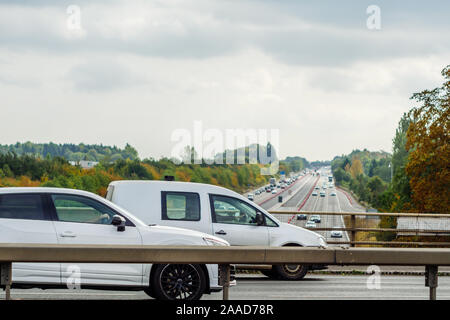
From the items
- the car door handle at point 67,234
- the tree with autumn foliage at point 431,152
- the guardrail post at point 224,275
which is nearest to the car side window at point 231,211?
the car door handle at point 67,234

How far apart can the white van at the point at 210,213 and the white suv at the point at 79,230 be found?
2900 mm

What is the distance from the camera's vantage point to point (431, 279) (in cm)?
634

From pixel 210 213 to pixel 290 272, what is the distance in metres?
2.03

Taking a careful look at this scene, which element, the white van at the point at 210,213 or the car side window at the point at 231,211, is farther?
the car side window at the point at 231,211

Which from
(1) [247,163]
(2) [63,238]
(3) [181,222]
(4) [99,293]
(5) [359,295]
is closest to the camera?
(2) [63,238]

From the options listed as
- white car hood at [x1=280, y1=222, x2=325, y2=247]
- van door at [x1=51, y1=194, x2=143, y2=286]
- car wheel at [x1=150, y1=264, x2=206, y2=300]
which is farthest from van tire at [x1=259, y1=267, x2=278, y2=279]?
car wheel at [x1=150, y1=264, x2=206, y2=300]

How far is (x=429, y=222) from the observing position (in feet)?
65.3

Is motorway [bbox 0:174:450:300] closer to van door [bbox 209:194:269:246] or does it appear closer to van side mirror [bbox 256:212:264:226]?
van door [bbox 209:194:269:246]

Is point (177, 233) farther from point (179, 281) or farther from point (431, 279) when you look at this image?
point (431, 279)

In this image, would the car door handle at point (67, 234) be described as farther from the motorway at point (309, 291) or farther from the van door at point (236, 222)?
the van door at point (236, 222)

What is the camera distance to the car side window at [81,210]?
34.1 ft
